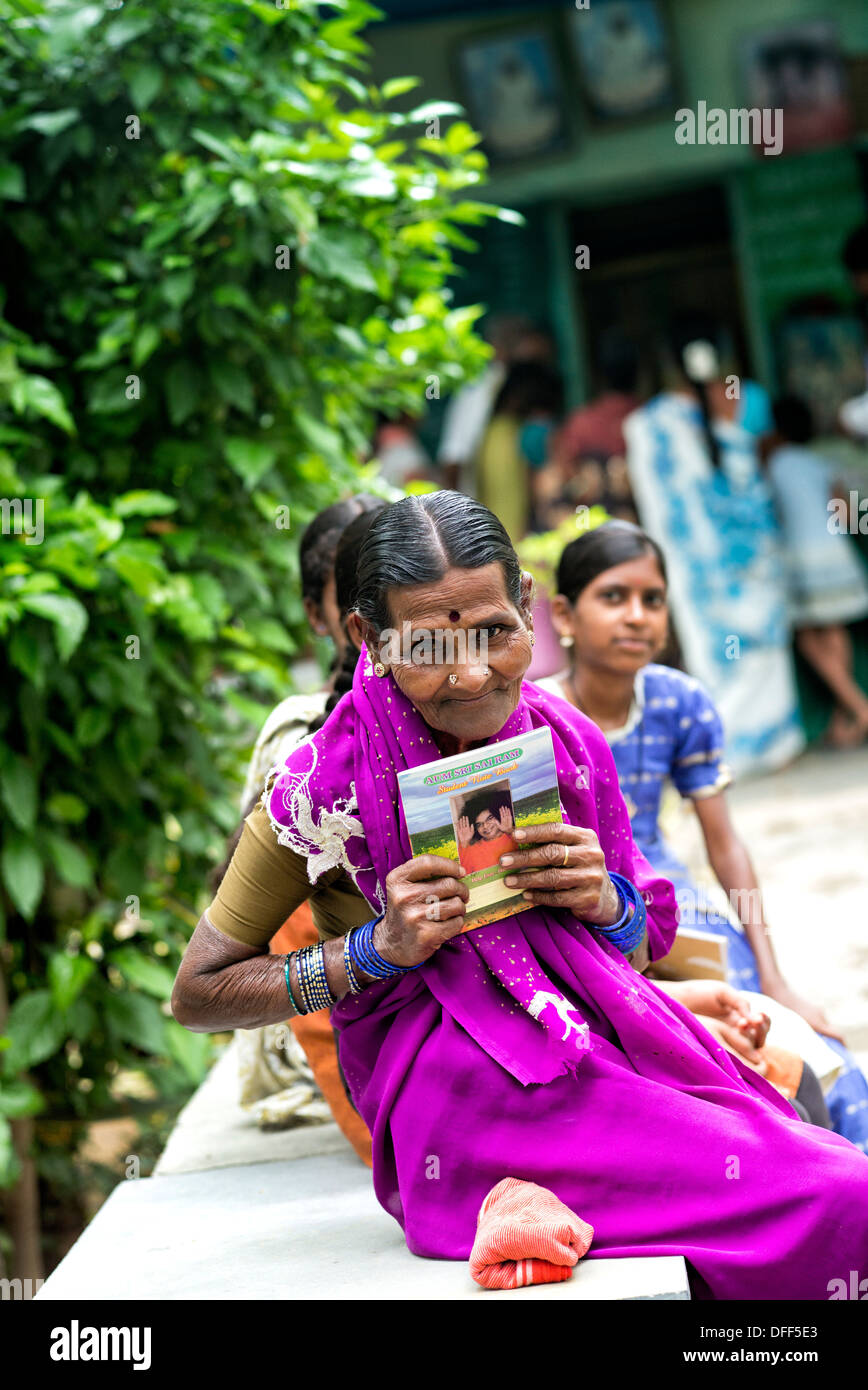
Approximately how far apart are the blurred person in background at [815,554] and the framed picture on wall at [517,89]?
2.09 m

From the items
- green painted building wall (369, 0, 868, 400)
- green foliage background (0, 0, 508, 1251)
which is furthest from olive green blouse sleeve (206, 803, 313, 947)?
green painted building wall (369, 0, 868, 400)

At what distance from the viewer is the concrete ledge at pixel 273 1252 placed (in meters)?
1.88

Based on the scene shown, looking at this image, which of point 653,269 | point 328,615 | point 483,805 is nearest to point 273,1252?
point 483,805

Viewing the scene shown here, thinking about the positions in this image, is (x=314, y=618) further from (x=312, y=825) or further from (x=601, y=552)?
(x=312, y=825)

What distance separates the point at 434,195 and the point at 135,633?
1.44 m

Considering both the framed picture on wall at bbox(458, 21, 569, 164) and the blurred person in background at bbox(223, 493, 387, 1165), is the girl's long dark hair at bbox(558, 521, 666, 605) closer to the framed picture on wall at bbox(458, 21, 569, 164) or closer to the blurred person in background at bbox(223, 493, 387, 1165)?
the blurred person in background at bbox(223, 493, 387, 1165)

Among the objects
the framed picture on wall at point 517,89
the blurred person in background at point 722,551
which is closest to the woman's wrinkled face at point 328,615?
the blurred person in background at point 722,551

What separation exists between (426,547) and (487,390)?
6792 millimetres

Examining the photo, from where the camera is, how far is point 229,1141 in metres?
3.13

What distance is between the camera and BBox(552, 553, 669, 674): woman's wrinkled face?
10.0 ft

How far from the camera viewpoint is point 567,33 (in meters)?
8.16

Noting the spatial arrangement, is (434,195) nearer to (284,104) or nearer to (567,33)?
(284,104)

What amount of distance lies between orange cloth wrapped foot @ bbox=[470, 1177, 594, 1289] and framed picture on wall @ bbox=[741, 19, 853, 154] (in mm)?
7524
